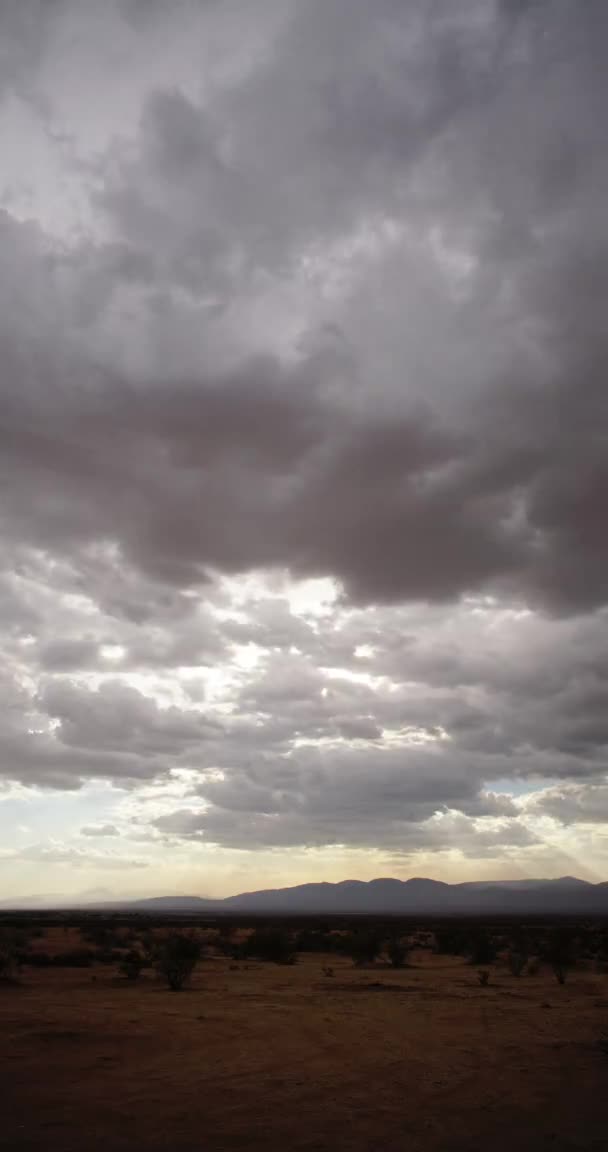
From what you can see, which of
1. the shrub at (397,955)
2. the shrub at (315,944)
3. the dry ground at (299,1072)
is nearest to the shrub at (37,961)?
the dry ground at (299,1072)

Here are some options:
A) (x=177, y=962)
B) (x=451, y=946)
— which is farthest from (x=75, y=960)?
(x=451, y=946)

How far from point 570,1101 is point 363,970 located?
27.6 m

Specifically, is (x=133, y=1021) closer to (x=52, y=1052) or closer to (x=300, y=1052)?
(x=52, y=1052)

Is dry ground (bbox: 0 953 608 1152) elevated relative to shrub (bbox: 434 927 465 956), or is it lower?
elevated

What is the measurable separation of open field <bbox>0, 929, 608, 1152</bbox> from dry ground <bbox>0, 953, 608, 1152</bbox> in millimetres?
51

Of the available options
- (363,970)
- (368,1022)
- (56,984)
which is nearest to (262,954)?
(363,970)

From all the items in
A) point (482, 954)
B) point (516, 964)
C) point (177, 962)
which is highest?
point (177, 962)

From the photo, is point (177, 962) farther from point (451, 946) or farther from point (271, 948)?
point (451, 946)

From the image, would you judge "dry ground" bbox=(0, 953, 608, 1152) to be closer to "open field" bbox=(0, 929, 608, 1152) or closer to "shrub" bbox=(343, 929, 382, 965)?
"open field" bbox=(0, 929, 608, 1152)

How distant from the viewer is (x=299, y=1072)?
15.8m

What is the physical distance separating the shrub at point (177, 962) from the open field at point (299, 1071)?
0.81 m

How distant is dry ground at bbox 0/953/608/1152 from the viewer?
11.9m

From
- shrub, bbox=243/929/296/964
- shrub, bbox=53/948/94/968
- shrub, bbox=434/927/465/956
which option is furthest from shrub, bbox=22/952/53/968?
shrub, bbox=434/927/465/956

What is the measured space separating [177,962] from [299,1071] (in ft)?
50.8
